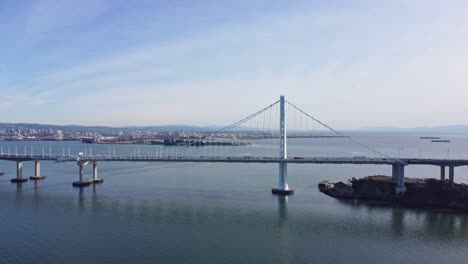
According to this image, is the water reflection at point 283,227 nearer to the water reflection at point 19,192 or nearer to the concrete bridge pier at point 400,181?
the concrete bridge pier at point 400,181

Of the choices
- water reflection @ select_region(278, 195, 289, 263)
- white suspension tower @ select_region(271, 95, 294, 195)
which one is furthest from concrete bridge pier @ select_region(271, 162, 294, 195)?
water reflection @ select_region(278, 195, 289, 263)

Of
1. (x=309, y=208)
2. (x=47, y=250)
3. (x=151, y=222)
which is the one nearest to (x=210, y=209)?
(x=151, y=222)

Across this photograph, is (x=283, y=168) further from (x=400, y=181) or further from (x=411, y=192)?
(x=411, y=192)

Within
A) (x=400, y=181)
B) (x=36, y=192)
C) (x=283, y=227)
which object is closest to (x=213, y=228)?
(x=283, y=227)

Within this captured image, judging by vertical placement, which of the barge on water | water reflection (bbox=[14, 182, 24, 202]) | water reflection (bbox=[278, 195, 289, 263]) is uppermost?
the barge on water

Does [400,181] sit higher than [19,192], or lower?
higher

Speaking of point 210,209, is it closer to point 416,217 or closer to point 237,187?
point 237,187

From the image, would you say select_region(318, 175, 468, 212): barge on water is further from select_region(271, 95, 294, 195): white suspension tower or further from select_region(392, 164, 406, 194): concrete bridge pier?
select_region(271, 95, 294, 195): white suspension tower

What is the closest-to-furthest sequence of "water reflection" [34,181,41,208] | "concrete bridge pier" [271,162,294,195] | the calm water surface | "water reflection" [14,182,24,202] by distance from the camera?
the calm water surface, "water reflection" [34,181,41,208], "water reflection" [14,182,24,202], "concrete bridge pier" [271,162,294,195]

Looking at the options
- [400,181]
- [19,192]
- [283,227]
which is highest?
[400,181]
